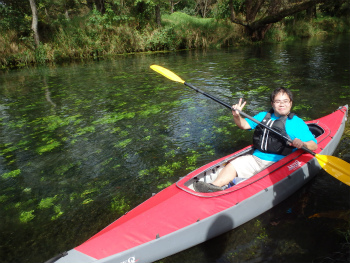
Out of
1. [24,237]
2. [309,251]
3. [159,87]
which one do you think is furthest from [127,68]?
[309,251]

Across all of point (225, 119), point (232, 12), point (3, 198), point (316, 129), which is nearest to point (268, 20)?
point (232, 12)

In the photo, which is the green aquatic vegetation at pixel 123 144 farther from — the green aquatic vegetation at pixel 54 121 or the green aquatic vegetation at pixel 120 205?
the green aquatic vegetation at pixel 54 121

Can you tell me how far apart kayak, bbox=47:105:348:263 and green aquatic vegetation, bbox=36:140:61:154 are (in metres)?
2.77

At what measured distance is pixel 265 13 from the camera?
59.5 ft

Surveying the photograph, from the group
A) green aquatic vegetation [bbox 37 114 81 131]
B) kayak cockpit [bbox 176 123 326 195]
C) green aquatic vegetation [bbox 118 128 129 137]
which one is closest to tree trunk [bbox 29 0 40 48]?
green aquatic vegetation [bbox 37 114 81 131]

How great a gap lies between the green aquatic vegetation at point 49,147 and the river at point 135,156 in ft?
0.07

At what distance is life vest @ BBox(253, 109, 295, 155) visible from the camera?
10.2 ft

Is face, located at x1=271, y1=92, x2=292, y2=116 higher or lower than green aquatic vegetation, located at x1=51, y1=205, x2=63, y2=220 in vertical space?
higher

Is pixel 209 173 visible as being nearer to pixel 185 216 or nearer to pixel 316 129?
pixel 185 216

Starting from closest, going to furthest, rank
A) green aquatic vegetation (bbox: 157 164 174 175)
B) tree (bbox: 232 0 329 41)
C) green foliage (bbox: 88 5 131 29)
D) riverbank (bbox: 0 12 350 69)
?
green aquatic vegetation (bbox: 157 164 174 175) < tree (bbox: 232 0 329 41) < riverbank (bbox: 0 12 350 69) < green foliage (bbox: 88 5 131 29)

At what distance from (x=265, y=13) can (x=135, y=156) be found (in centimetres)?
1733

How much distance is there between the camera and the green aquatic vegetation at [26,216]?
3059mm

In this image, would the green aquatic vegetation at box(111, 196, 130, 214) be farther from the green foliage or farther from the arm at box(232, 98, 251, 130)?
the green foliage

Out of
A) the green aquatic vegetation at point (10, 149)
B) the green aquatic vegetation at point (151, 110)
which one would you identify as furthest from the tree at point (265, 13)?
the green aquatic vegetation at point (10, 149)
